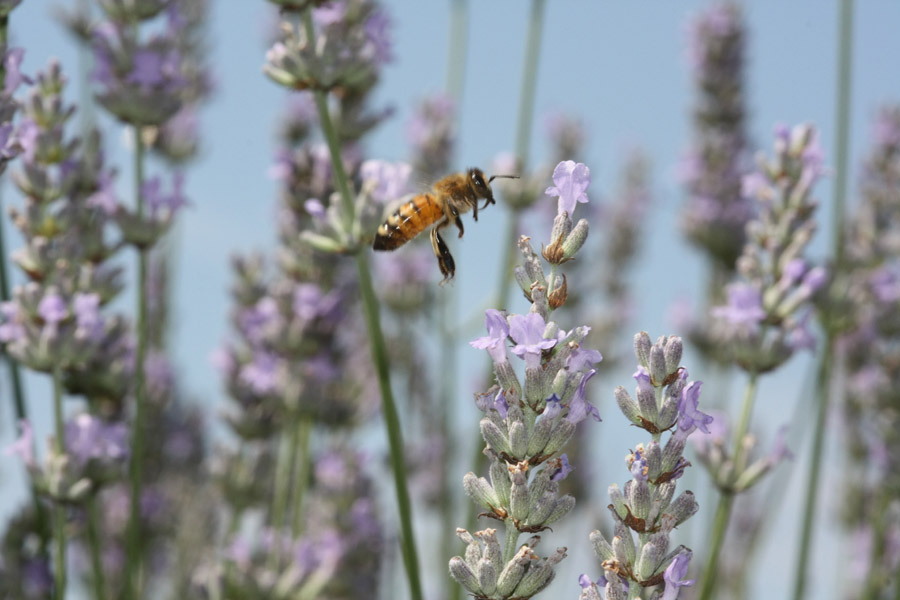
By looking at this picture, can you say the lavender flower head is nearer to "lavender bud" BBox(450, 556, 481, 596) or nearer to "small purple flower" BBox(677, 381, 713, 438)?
"small purple flower" BBox(677, 381, 713, 438)

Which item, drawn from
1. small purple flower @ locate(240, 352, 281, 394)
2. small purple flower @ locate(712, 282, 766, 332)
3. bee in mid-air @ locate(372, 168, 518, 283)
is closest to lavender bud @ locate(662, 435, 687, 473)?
bee in mid-air @ locate(372, 168, 518, 283)

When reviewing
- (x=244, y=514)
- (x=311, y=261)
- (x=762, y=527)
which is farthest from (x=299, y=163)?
(x=762, y=527)

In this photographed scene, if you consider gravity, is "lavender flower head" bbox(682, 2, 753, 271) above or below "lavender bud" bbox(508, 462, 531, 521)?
above

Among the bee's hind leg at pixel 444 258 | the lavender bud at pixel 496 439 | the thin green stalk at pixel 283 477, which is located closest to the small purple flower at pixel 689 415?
the lavender bud at pixel 496 439

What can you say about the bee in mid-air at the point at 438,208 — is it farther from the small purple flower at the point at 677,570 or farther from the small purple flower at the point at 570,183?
the small purple flower at the point at 677,570

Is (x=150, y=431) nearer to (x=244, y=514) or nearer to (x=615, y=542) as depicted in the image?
(x=244, y=514)

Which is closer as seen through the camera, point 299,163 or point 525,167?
point 299,163
